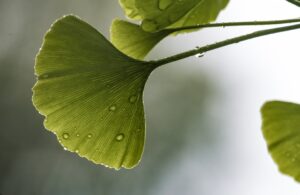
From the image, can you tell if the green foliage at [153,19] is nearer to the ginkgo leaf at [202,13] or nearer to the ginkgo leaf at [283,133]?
the ginkgo leaf at [202,13]

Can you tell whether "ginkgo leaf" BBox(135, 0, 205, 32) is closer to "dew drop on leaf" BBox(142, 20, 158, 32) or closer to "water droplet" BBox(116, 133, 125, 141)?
"dew drop on leaf" BBox(142, 20, 158, 32)

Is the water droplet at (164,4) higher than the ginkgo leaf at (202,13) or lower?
higher

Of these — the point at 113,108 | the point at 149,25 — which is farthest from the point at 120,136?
the point at 149,25

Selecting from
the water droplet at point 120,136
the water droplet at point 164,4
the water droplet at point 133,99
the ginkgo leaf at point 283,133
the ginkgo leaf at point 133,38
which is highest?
the water droplet at point 164,4

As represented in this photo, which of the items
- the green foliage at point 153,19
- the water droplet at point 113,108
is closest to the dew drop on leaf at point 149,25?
the green foliage at point 153,19

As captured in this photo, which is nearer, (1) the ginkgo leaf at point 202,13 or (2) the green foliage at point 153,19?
(2) the green foliage at point 153,19

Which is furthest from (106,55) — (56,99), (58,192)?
(58,192)

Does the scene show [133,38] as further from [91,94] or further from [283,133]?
[283,133]
